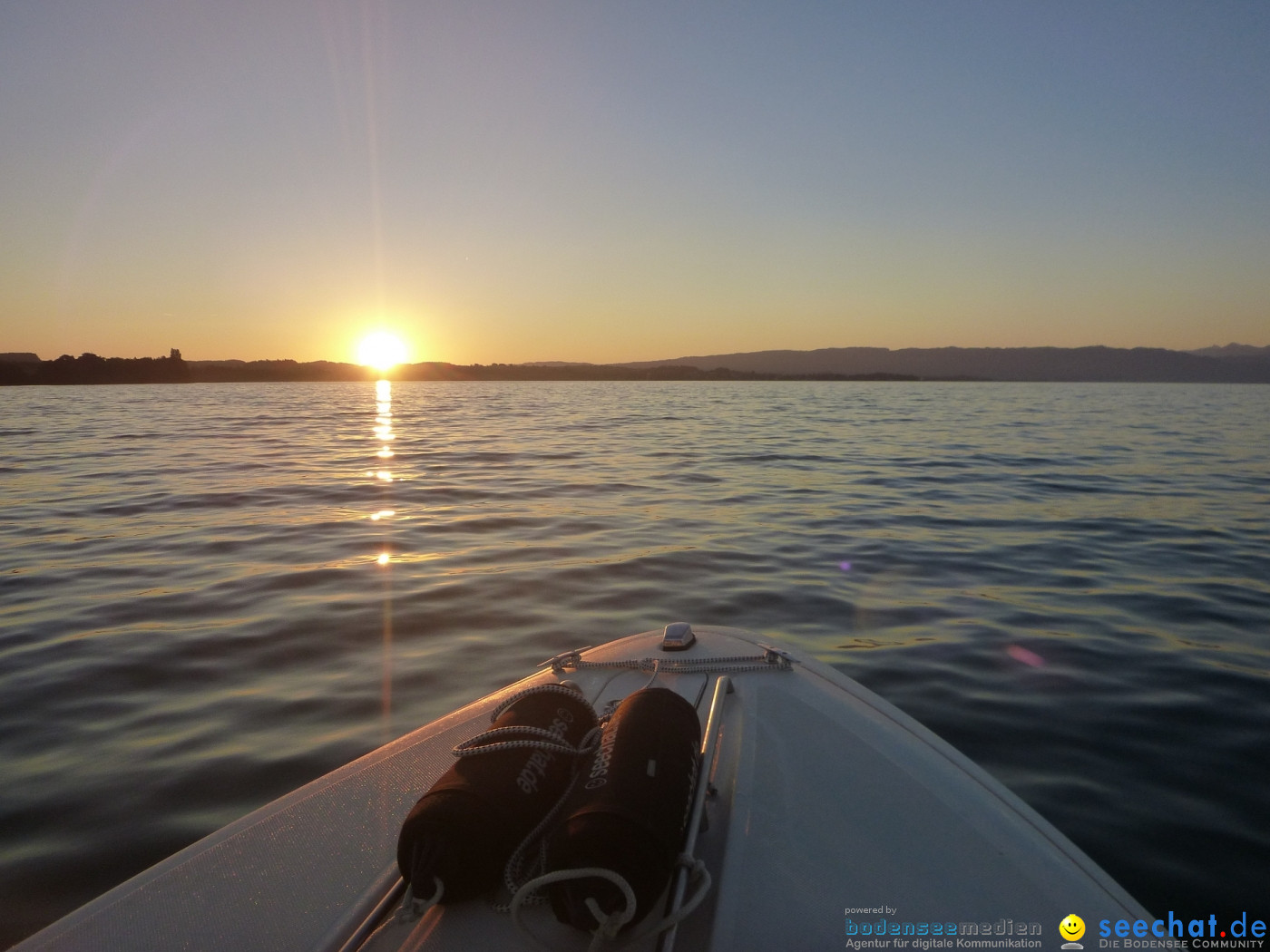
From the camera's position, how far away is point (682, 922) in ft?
5.01

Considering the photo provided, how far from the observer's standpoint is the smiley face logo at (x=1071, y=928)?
1587 mm

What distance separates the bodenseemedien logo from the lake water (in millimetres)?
1224

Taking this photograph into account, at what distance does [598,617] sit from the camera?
17.8 feet

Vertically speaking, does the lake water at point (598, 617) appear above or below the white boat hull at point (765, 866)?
below

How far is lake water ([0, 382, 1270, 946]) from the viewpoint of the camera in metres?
3.04

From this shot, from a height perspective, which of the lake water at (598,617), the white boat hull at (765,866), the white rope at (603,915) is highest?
the white rope at (603,915)

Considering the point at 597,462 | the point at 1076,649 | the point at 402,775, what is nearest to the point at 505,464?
the point at 597,462

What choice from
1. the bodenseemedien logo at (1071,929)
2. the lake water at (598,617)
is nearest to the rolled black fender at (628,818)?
the bodenseemedien logo at (1071,929)

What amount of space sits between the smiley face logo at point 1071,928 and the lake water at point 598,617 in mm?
1223

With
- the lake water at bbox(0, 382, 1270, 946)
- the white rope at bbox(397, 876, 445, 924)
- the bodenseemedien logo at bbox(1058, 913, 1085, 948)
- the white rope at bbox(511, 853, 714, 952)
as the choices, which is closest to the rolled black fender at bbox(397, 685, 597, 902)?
the white rope at bbox(397, 876, 445, 924)

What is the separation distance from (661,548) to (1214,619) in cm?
441

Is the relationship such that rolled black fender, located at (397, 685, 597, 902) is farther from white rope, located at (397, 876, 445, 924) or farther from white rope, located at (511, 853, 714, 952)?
white rope, located at (511, 853, 714, 952)

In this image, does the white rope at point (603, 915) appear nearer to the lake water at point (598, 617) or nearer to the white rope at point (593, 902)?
the white rope at point (593, 902)

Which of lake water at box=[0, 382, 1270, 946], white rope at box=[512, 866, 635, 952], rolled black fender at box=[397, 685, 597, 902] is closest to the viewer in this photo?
white rope at box=[512, 866, 635, 952]
